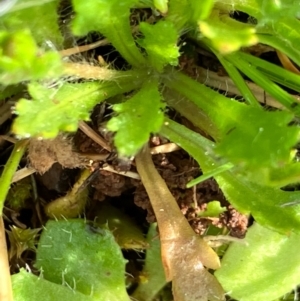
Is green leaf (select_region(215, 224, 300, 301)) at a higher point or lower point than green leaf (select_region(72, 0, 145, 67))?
lower

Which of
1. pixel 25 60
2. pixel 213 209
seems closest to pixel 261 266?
pixel 213 209

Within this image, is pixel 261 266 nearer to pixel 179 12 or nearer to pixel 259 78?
pixel 259 78

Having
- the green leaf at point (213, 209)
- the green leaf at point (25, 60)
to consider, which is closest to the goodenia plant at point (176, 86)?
the green leaf at point (25, 60)

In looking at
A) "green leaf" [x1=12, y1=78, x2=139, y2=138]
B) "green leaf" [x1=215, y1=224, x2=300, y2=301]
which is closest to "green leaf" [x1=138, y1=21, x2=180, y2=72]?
"green leaf" [x1=12, y1=78, x2=139, y2=138]

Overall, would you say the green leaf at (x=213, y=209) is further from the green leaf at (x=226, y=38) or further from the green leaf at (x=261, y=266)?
the green leaf at (x=226, y=38)

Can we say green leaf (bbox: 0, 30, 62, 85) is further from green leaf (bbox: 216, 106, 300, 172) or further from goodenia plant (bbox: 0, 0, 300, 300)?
green leaf (bbox: 216, 106, 300, 172)

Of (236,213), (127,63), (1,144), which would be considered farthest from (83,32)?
(236,213)
